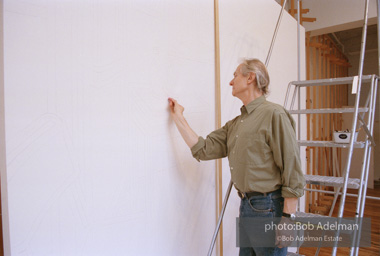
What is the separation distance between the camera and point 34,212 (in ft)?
2.97

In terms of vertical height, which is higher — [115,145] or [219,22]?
[219,22]

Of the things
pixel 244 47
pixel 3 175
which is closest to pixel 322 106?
pixel 244 47

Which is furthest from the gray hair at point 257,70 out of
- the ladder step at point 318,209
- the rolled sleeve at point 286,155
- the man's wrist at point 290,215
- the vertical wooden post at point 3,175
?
the ladder step at point 318,209

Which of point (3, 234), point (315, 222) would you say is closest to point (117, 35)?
point (3, 234)

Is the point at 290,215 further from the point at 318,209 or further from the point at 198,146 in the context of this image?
the point at 318,209

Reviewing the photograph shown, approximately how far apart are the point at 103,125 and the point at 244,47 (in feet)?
4.65

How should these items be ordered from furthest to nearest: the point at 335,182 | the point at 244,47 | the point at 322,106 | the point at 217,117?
the point at 322,106
the point at 244,47
the point at 217,117
the point at 335,182

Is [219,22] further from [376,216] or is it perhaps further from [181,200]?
[376,216]

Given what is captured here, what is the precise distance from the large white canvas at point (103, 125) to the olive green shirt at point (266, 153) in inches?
14.3

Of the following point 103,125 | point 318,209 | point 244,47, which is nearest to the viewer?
point 103,125

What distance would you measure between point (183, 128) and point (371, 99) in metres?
1.21

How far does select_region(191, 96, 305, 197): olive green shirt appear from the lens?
1.25 metres

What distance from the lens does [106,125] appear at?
44.8 inches

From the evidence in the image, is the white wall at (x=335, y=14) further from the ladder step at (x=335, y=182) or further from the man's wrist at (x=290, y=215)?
the man's wrist at (x=290, y=215)
